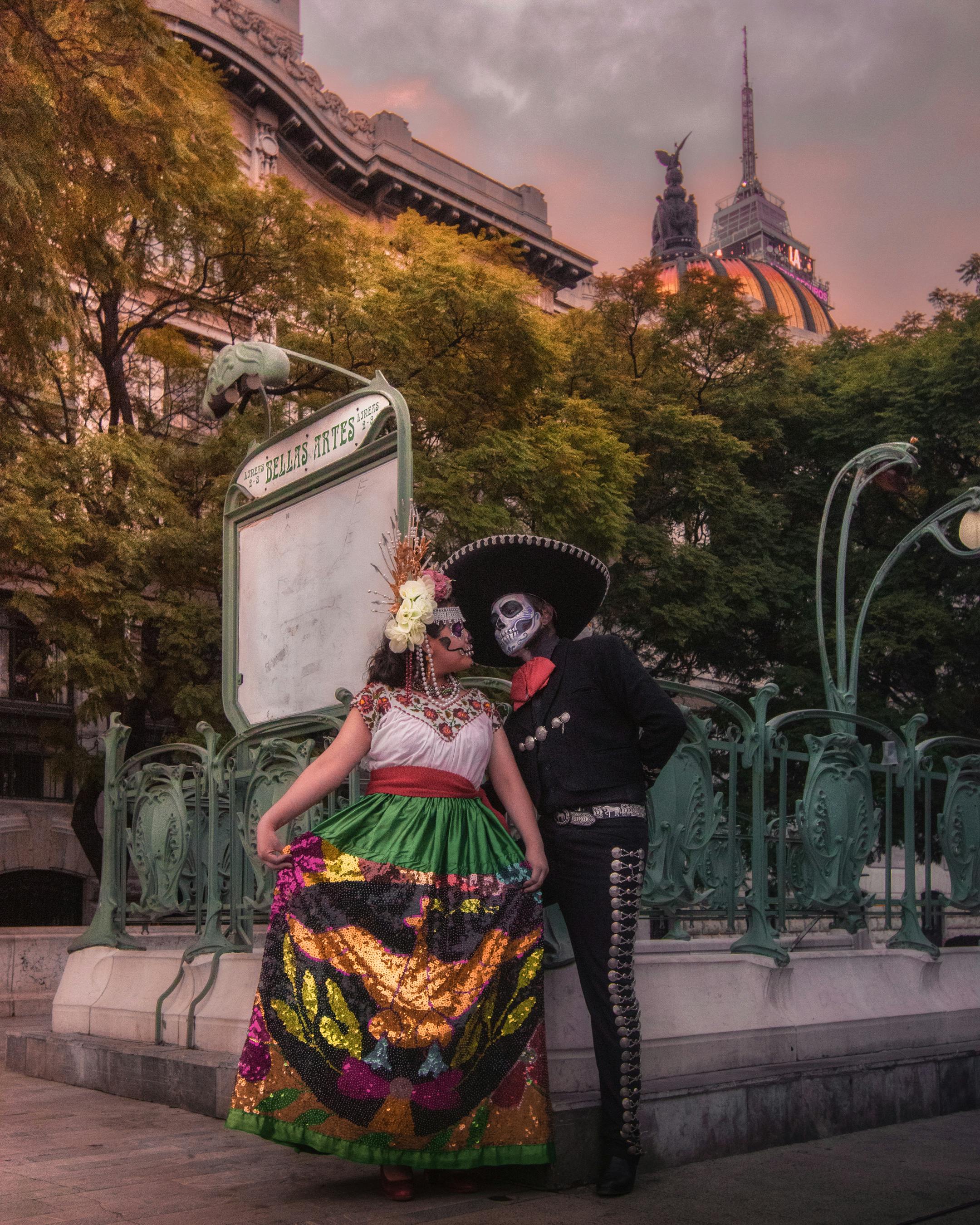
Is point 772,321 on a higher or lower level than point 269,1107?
higher

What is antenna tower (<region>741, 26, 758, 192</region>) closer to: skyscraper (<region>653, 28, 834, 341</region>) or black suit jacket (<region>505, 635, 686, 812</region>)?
skyscraper (<region>653, 28, 834, 341</region>)

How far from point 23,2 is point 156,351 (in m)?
12.6

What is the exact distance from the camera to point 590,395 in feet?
87.0

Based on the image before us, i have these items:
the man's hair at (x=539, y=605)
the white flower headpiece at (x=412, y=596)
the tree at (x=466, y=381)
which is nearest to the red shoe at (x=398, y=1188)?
the white flower headpiece at (x=412, y=596)

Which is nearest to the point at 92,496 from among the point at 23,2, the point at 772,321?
the point at 23,2

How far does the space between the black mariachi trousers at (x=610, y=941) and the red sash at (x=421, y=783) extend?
1.46 ft

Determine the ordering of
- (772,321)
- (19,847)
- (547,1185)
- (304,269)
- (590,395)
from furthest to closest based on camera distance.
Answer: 1. (772,321)
2. (590,395)
3. (19,847)
4. (304,269)
5. (547,1185)

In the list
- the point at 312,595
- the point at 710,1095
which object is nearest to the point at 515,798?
the point at 710,1095

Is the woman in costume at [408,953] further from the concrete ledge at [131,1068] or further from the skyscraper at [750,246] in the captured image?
the skyscraper at [750,246]

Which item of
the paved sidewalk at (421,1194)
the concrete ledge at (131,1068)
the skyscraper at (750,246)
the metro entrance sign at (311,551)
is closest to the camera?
the paved sidewalk at (421,1194)

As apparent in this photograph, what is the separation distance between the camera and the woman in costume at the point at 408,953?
14.4 ft

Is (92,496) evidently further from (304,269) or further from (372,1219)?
(372,1219)

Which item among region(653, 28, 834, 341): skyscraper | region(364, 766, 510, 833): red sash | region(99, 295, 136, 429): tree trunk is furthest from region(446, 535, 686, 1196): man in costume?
region(653, 28, 834, 341): skyscraper

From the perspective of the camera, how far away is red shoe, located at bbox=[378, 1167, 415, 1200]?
4523 mm
